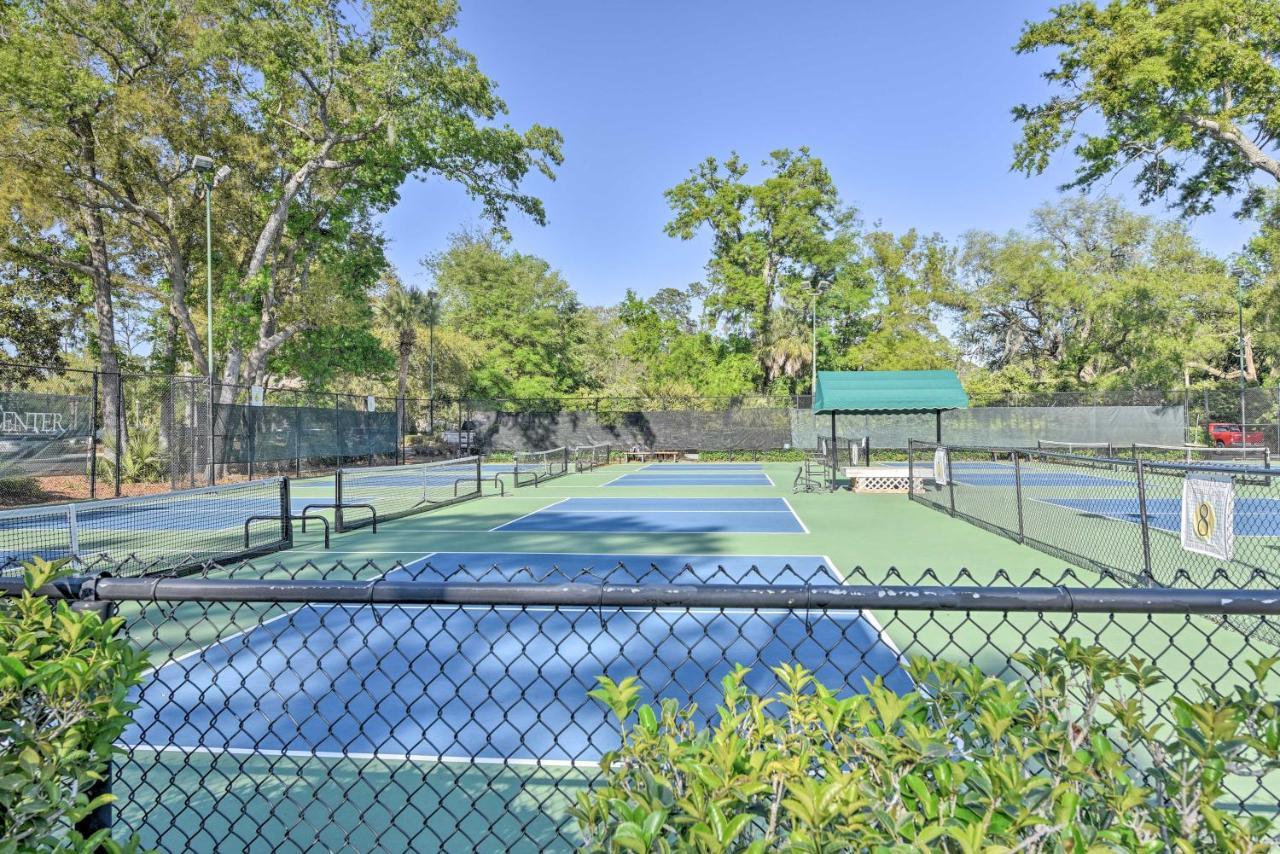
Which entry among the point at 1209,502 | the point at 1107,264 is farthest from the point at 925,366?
the point at 1209,502

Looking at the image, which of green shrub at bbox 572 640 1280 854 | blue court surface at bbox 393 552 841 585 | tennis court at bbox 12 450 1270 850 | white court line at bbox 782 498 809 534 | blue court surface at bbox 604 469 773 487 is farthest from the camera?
blue court surface at bbox 604 469 773 487

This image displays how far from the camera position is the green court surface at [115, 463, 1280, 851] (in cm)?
312

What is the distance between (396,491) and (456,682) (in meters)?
16.1

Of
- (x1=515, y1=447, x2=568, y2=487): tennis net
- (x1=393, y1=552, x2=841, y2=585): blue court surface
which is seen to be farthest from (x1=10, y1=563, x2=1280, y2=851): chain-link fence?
(x1=515, y1=447, x2=568, y2=487): tennis net

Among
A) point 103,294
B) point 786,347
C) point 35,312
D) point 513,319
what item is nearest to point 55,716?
point 103,294

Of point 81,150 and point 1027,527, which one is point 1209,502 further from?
point 81,150

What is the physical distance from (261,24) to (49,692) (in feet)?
84.4

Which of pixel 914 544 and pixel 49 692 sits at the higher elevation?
pixel 49 692

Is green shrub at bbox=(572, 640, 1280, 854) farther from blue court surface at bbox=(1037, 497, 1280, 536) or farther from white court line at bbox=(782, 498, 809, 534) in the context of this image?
blue court surface at bbox=(1037, 497, 1280, 536)

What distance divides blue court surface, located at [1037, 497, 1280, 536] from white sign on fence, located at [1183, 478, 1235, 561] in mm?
6002

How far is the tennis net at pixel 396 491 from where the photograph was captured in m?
12.3

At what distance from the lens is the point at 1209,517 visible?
5.59 metres

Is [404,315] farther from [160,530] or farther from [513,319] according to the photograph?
[160,530]

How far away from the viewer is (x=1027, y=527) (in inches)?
426
